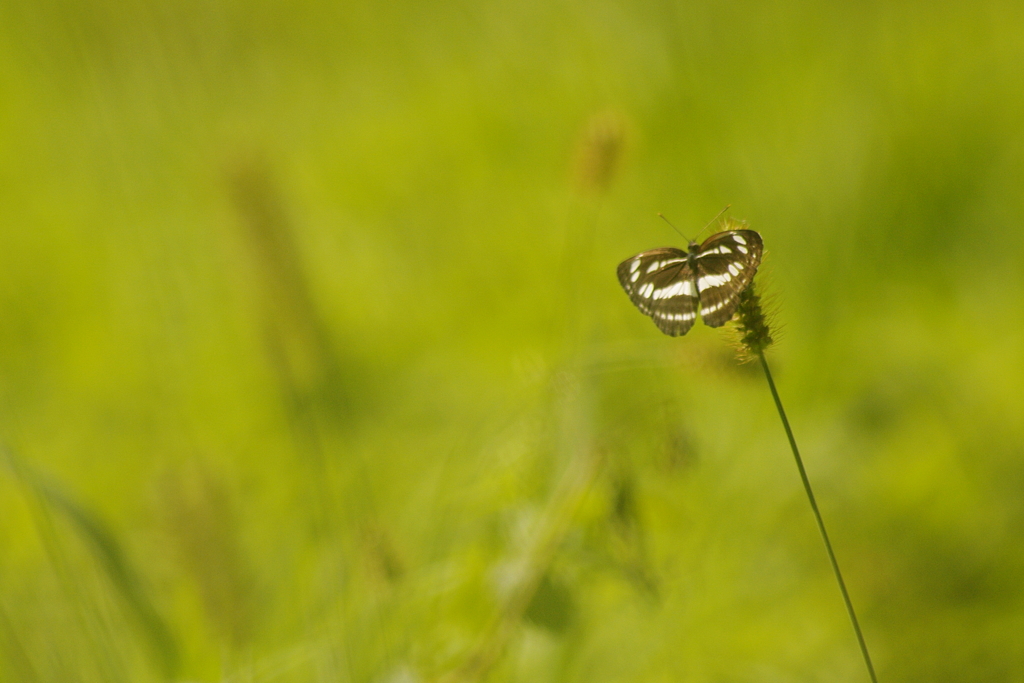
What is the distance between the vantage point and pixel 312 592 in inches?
28.5

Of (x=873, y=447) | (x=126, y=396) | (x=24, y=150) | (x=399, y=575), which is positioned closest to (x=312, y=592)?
(x=399, y=575)

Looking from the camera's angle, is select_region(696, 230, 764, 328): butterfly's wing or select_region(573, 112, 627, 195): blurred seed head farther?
select_region(573, 112, 627, 195): blurred seed head

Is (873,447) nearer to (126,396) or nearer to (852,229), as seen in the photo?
(852,229)

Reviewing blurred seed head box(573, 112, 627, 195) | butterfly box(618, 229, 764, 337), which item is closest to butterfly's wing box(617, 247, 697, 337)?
butterfly box(618, 229, 764, 337)

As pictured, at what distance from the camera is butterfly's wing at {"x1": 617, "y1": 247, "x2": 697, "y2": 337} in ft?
1.48

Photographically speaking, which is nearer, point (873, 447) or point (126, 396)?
point (873, 447)

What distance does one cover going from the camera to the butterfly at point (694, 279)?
0.41m

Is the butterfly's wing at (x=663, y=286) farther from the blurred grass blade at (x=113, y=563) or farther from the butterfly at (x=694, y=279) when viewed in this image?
the blurred grass blade at (x=113, y=563)

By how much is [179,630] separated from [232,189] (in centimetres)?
52

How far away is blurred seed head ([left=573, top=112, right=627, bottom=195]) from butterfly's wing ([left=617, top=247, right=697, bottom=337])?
0.13 m

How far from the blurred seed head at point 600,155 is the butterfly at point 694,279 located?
126 millimetres

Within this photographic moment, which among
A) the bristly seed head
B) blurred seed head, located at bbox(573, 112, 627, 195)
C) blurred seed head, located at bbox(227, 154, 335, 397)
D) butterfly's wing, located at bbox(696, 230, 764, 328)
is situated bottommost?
the bristly seed head

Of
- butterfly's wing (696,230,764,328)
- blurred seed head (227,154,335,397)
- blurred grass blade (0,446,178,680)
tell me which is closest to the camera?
butterfly's wing (696,230,764,328)

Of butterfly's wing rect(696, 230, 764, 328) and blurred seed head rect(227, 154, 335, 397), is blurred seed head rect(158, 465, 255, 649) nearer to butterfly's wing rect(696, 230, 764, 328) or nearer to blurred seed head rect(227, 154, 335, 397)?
blurred seed head rect(227, 154, 335, 397)
